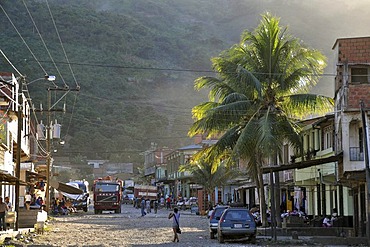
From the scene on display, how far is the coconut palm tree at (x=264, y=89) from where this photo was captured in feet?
121

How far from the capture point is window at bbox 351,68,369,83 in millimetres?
31797

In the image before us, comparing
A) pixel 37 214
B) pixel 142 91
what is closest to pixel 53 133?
pixel 37 214

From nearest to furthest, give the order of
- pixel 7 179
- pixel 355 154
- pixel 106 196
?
pixel 355 154 < pixel 7 179 < pixel 106 196

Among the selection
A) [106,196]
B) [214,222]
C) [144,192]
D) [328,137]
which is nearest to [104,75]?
[144,192]

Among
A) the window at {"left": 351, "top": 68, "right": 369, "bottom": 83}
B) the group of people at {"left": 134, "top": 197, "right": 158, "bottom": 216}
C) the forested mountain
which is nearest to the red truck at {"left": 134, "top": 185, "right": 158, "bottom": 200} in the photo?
the group of people at {"left": 134, "top": 197, "right": 158, "bottom": 216}

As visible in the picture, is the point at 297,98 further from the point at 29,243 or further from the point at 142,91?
the point at 142,91

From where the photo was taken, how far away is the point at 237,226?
29.9 m

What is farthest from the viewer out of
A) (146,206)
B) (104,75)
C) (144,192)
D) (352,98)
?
(104,75)

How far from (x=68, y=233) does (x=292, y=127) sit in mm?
12409

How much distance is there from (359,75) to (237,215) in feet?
26.8

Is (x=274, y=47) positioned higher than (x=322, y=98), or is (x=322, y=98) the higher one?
(x=274, y=47)

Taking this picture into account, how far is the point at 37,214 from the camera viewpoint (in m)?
38.2

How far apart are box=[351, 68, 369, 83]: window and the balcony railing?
2.99 metres

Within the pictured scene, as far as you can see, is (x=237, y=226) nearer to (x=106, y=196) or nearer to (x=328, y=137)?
(x=328, y=137)
